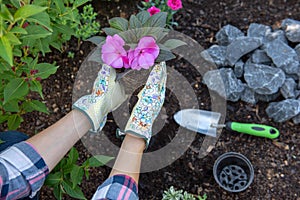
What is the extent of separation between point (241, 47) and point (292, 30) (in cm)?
26

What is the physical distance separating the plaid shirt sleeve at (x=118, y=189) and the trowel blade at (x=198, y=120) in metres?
0.59

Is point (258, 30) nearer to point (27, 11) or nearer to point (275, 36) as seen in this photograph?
point (275, 36)

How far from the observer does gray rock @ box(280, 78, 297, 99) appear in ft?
5.91

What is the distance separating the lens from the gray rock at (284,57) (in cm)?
181

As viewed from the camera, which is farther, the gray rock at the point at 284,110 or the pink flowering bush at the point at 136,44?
the gray rock at the point at 284,110

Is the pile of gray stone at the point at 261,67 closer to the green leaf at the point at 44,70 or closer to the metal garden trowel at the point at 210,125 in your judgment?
the metal garden trowel at the point at 210,125

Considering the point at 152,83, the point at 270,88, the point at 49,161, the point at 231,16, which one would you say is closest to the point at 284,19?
the point at 231,16

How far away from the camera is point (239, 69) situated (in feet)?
6.11

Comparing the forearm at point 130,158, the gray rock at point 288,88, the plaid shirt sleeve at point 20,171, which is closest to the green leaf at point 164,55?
the forearm at point 130,158

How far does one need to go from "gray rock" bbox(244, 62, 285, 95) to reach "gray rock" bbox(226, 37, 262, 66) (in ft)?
0.27

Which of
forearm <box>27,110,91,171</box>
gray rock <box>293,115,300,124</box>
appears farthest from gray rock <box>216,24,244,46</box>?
forearm <box>27,110,91,171</box>

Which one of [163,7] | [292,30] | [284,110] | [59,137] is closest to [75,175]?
[59,137]

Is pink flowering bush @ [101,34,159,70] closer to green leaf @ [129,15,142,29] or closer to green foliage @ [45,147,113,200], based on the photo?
green leaf @ [129,15,142,29]

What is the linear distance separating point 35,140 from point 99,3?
A: 0.94 meters
